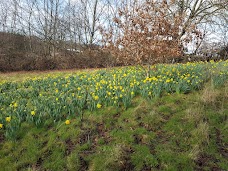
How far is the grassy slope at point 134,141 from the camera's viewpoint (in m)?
2.56

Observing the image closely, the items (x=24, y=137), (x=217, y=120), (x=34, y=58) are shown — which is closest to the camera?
(x=24, y=137)

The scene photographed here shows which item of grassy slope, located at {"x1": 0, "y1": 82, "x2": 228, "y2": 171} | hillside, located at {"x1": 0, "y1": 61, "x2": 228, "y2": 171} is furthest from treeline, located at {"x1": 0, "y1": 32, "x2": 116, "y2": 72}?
grassy slope, located at {"x1": 0, "y1": 82, "x2": 228, "y2": 171}

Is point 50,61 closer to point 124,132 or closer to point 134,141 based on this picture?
point 124,132

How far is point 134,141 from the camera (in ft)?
9.84

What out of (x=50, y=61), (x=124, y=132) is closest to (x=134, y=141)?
(x=124, y=132)

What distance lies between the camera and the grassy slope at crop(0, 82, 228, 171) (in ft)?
8.41

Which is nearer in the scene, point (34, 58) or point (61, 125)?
point (61, 125)

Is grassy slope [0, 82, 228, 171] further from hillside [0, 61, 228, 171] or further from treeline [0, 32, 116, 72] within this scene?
treeline [0, 32, 116, 72]

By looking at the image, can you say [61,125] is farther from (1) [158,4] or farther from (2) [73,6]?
(2) [73,6]

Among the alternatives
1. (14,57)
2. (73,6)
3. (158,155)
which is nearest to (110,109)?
(158,155)

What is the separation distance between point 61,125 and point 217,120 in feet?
10.4

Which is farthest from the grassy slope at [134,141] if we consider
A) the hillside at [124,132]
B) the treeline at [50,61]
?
the treeline at [50,61]

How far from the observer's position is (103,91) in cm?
465

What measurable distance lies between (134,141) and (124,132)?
0.27 meters
